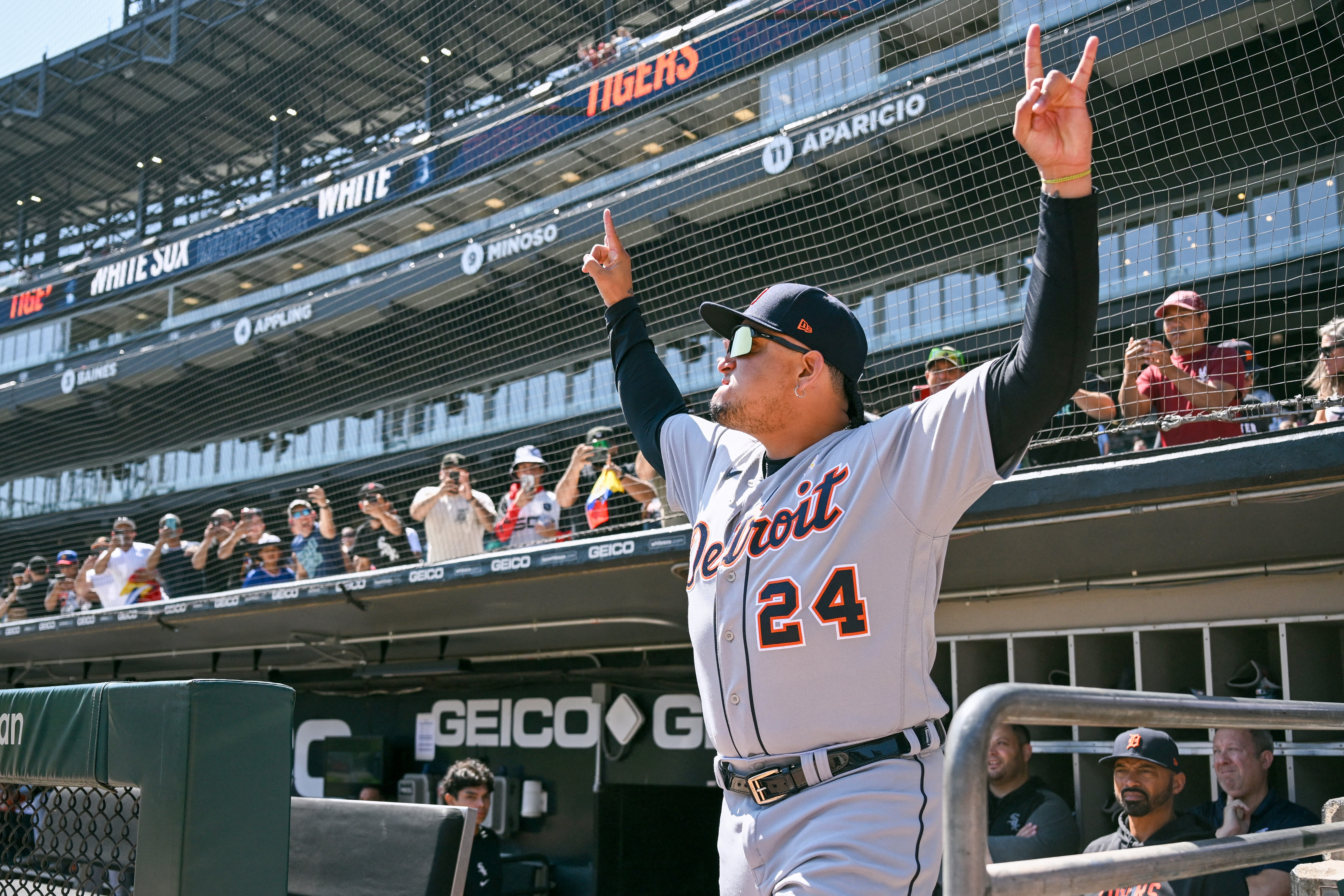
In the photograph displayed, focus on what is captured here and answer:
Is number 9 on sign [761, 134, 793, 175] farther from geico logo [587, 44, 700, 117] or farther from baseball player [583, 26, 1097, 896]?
baseball player [583, 26, 1097, 896]

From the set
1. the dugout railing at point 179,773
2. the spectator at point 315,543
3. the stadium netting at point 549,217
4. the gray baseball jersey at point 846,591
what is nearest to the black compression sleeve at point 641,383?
the gray baseball jersey at point 846,591

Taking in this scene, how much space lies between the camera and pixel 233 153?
15297mm

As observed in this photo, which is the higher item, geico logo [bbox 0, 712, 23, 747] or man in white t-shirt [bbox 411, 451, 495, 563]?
man in white t-shirt [bbox 411, 451, 495, 563]

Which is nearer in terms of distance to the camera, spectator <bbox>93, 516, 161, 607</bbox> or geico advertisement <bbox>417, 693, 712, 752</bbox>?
geico advertisement <bbox>417, 693, 712, 752</bbox>

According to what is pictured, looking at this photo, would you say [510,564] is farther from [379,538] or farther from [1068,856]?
[379,538]

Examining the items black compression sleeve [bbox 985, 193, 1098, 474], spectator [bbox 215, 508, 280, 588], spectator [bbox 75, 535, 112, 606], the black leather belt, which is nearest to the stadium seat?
the black leather belt

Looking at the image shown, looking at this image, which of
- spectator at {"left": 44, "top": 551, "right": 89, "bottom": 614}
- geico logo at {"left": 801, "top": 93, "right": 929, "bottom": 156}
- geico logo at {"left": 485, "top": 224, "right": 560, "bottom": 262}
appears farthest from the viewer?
geico logo at {"left": 485, "top": 224, "right": 560, "bottom": 262}

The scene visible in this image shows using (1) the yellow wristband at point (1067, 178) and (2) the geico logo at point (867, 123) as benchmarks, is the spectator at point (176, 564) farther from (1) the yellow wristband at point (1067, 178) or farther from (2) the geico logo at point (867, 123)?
(1) the yellow wristband at point (1067, 178)

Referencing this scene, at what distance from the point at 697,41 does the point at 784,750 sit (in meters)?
10.1

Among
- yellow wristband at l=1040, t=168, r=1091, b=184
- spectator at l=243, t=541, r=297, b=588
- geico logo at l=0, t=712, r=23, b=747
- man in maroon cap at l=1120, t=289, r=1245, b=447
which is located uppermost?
man in maroon cap at l=1120, t=289, r=1245, b=447

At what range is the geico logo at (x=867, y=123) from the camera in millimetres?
8250

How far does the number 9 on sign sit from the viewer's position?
30.5ft

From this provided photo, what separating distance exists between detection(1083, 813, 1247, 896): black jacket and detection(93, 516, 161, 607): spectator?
770 centimetres

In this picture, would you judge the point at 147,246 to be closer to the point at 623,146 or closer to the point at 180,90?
the point at 180,90
